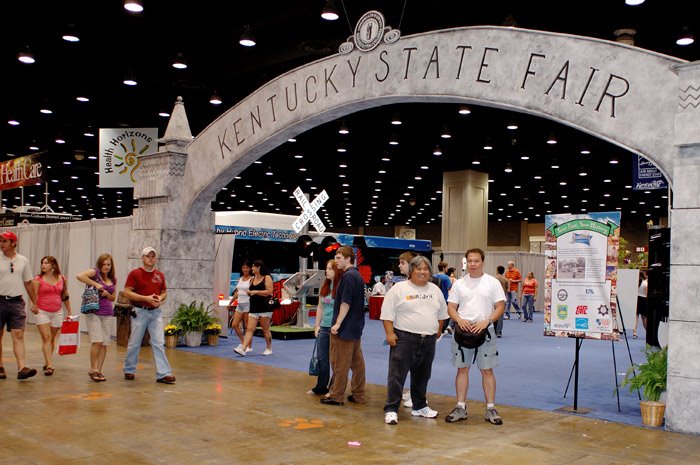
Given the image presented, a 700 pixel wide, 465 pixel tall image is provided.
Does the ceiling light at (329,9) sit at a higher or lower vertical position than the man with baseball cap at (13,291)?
higher

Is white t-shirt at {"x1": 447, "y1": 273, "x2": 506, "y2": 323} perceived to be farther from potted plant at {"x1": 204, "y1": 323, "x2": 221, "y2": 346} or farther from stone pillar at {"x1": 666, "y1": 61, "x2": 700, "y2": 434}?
potted plant at {"x1": 204, "y1": 323, "x2": 221, "y2": 346}

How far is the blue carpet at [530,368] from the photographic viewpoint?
822cm

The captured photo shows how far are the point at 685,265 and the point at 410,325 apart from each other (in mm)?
2736

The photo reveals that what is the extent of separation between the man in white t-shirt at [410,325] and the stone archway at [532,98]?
7.73ft

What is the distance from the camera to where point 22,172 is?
19.3m

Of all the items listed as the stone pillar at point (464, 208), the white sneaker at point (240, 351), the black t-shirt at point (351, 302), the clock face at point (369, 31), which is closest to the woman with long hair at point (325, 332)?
Result: the black t-shirt at point (351, 302)

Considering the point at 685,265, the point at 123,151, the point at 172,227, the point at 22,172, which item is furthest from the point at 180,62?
the point at 685,265

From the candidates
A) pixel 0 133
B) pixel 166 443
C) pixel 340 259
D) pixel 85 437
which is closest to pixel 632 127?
pixel 340 259

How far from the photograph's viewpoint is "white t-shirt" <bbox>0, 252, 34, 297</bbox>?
27.9 feet

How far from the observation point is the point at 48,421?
6.51 meters

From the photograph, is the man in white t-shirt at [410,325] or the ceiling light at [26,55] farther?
the ceiling light at [26,55]

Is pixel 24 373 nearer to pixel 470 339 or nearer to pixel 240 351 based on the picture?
pixel 240 351

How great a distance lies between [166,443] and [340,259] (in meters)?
2.77

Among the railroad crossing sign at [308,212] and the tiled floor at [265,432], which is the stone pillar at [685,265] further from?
the railroad crossing sign at [308,212]
